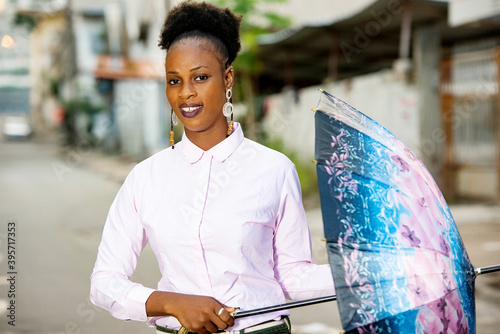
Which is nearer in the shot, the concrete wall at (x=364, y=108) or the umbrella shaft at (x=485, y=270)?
the umbrella shaft at (x=485, y=270)

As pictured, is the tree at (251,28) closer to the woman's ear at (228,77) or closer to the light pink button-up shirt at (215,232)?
the woman's ear at (228,77)

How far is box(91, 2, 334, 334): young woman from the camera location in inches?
63.8

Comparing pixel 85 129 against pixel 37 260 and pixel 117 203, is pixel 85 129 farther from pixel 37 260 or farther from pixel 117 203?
pixel 117 203

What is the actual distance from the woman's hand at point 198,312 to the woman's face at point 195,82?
1.52ft

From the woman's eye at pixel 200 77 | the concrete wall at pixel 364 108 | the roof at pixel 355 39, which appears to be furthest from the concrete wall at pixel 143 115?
the woman's eye at pixel 200 77

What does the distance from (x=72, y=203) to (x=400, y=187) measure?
11.6 meters

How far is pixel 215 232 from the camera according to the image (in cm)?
162

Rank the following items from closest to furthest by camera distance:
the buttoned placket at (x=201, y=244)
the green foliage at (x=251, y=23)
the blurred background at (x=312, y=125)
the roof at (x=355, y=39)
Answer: the buttoned placket at (x=201, y=244) → the blurred background at (x=312, y=125) → the roof at (x=355, y=39) → the green foliage at (x=251, y=23)

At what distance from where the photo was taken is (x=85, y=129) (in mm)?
31609


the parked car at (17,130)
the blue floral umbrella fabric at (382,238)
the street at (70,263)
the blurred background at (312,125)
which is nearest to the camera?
the blue floral umbrella fabric at (382,238)

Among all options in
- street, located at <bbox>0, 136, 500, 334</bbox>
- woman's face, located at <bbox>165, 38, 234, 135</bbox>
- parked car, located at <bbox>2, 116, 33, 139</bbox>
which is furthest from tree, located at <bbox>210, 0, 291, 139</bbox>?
parked car, located at <bbox>2, 116, 33, 139</bbox>

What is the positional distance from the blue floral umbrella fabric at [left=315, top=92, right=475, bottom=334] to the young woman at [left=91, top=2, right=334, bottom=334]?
23cm

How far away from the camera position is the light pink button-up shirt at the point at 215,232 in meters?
1.62

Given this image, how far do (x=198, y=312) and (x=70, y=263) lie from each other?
6.08 meters
